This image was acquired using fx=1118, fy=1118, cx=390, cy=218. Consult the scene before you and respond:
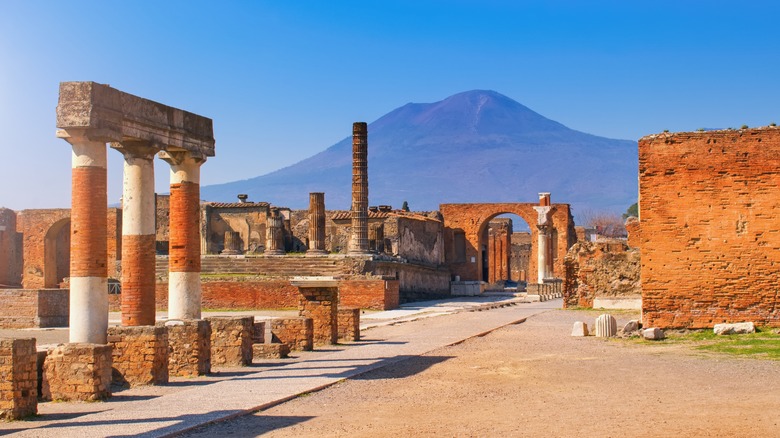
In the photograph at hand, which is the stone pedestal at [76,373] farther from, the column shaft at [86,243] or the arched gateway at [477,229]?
the arched gateway at [477,229]

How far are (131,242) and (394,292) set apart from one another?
68.0ft

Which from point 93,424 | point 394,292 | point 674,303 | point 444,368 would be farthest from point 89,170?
point 394,292

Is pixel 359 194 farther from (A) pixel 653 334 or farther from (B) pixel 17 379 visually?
(B) pixel 17 379

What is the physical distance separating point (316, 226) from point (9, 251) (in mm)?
15735

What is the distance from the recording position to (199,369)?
48.9 feet

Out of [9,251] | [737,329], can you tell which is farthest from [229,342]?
[9,251]

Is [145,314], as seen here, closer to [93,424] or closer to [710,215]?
[93,424]

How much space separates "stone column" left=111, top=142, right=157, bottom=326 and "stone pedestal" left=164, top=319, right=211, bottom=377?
0.53 meters

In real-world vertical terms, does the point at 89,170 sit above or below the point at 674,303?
above

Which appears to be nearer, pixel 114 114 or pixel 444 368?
pixel 114 114

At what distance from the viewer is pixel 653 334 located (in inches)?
752

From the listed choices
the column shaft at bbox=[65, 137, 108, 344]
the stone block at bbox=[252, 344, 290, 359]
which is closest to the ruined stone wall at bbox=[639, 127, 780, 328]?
the stone block at bbox=[252, 344, 290, 359]

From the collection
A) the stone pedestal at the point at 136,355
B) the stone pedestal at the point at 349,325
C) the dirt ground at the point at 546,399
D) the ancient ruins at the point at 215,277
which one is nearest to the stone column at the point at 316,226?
the ancient ruins at the point at 215,277

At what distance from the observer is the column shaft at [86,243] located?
13648 millimetres
